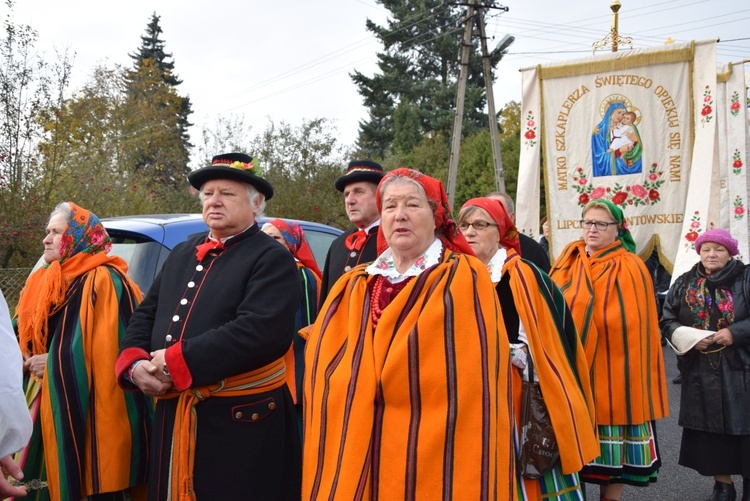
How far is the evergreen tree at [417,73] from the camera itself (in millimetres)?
33156

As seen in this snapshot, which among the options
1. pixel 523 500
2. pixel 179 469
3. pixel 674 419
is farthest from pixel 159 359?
pixel 674 419

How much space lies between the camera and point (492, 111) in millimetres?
16719

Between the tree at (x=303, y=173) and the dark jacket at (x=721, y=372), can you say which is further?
the tree at (x=303, y=173)

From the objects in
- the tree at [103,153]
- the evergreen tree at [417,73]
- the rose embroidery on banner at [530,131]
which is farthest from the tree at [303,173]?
the evergreen tree at [417,73]

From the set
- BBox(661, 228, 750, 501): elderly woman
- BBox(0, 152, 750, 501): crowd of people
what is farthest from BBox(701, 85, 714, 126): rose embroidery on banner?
BBox(0, 152, 750, 501): crowd of people

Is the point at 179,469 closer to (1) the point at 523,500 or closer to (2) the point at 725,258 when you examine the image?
(1) the point at 523,500

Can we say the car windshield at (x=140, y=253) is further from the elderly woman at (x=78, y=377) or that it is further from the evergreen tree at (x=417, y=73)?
the evergreen tree at (x=417, y=73)

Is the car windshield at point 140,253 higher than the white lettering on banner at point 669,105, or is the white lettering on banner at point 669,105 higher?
the white lettering on banner at point 669,105

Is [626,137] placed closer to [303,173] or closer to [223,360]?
[223,360]

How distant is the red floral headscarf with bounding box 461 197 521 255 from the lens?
10.9ft

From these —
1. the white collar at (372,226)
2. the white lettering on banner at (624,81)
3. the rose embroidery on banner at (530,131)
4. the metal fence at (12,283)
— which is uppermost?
the white lettering on banner at (624,81)

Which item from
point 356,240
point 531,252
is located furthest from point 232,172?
point 531,252

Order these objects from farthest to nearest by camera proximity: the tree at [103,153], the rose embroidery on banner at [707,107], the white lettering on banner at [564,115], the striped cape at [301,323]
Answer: the tree at [103,153]
the white lettering on banner at [564,115]
the rose embroidery on banner at [707,107]
the striped cape at [301,323]

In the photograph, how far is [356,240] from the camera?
404 centimetres
